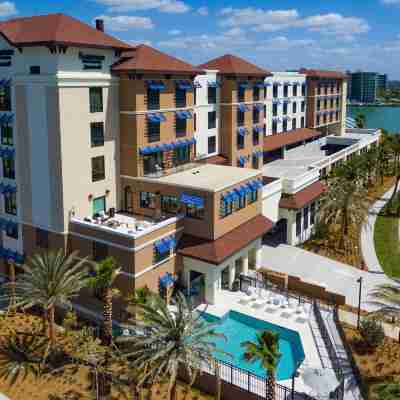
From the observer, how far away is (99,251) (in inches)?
1336

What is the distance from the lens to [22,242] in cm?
3847

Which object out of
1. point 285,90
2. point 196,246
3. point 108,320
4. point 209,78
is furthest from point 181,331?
point 285,90

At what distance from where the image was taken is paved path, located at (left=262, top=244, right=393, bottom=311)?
1532 inches

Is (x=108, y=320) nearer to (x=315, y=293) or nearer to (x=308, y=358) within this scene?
(x=308, y=358)

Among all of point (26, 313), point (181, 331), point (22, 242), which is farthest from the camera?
point (22, 242)

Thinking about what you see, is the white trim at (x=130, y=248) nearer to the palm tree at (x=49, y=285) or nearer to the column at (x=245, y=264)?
the palm tree at (x=49, y=285)

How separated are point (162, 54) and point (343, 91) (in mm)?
60479

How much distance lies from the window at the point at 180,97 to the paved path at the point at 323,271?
16.3 m

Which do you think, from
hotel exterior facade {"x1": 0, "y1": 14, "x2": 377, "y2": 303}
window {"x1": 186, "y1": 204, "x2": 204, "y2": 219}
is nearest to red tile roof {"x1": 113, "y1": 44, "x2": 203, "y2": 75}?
hotel exterior facade {"x1": 0, "y1": 14, "x2": 377, "y2": 303}

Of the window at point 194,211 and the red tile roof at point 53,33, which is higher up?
the red tile roof at point 53,33

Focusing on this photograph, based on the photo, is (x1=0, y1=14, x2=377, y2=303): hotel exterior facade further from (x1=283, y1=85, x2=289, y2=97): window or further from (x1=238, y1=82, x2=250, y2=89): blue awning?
(x1=283, y1=85, x2=289, y2=97): window

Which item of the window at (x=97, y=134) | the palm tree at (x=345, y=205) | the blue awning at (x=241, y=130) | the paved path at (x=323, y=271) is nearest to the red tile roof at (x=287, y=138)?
the blue awning at (x=241, y=130)

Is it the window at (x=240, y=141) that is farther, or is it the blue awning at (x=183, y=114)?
the window at (x=240, y=141)

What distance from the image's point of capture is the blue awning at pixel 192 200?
115 feet
